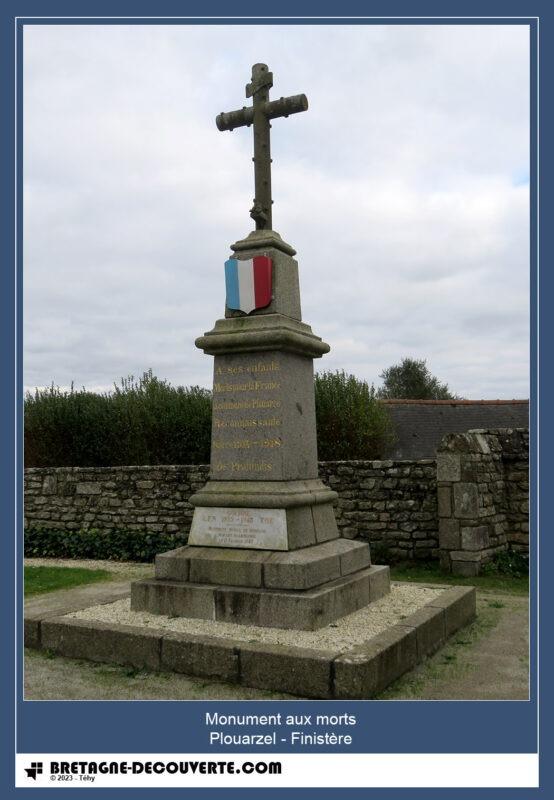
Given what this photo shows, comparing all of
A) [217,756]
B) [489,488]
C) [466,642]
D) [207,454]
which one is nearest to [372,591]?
[466,642]

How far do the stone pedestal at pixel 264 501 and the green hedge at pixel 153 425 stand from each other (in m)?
7.93

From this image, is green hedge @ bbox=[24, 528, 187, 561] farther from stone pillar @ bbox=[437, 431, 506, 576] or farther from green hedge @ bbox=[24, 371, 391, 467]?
stone pillar @ bbox=[437, 431, 506, 576]

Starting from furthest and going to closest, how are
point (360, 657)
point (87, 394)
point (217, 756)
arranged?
point (87, 394), point (360, 657), point (217, 756)

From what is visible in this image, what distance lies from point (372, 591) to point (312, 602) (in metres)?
1.20

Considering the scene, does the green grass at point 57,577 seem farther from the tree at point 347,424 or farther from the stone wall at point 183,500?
the tree at point 347,424

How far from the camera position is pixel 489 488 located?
31.8ft

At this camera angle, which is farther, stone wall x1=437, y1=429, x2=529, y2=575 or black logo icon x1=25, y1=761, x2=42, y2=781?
stone wall x1=437, y1=429, x2=529, y2=575

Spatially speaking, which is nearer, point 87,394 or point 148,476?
point 148,476

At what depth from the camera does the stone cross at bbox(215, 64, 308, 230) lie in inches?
252

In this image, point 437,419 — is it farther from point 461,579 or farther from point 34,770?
point 34,770

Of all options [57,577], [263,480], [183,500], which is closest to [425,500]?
[183,500]

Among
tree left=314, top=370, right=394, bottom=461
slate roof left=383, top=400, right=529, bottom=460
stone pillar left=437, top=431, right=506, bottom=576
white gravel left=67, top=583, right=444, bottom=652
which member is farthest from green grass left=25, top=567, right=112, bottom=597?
slate roof left=383, top=400, right=529, bottom=460

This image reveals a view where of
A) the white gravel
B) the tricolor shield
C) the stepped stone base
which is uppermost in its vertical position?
the tricolor shield

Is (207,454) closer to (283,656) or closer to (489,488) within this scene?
(489,488)
